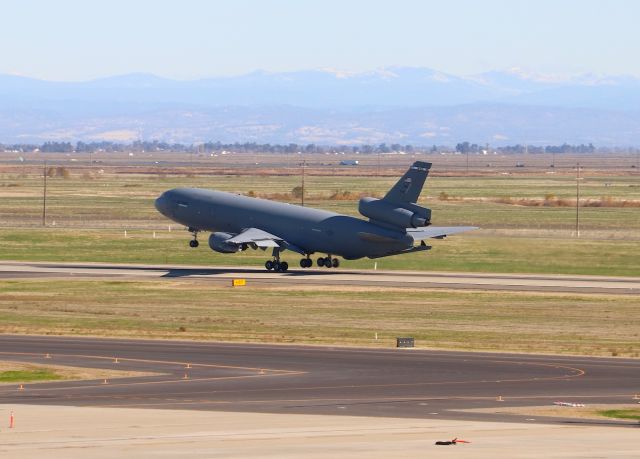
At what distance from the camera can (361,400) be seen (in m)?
46.5

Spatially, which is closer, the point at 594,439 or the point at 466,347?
the point at 594,439

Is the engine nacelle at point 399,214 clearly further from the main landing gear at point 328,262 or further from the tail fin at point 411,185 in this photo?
the main landing gear at point 328,262

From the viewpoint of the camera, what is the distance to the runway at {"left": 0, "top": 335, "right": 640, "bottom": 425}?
45.5 m

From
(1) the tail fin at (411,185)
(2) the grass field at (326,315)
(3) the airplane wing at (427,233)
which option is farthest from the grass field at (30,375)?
(3) the airplane wing at (427,233)

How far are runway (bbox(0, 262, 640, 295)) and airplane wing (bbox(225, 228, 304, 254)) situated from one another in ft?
6.76

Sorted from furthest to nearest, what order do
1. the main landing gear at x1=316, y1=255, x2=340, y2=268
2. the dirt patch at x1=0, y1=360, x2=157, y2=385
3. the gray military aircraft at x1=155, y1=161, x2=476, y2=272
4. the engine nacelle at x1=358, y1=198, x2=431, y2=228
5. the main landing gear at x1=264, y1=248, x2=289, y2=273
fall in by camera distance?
the main landing gear at x1=316, y1=255, x2=340, y2=268
the main landing gear at x1=264, y1=248, x2=289, y2=273
the gray military aircraft at x1=155, y1=161, x2=476, y2=272
the engine nacelle at x1=358, y1=198, x2=431, y2=228
the dirt patch at x1=0, y1=360, x2=157, y2=385

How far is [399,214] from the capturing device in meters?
91.0

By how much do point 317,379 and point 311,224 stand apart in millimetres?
45612

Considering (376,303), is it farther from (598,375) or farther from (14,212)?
(14,212)

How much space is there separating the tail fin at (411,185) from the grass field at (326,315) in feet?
25.1

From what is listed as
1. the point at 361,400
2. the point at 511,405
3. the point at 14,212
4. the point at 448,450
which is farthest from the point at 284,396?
the point at 14,212

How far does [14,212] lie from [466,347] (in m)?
106

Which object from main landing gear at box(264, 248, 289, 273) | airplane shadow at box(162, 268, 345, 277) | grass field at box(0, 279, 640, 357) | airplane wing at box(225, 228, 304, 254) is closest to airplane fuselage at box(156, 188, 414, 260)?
airplane wing at box(225, 228, 304, 254)

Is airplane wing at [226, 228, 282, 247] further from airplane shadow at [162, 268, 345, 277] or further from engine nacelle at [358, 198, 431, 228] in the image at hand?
engine nacelle at [358, 198, 431, 228]
